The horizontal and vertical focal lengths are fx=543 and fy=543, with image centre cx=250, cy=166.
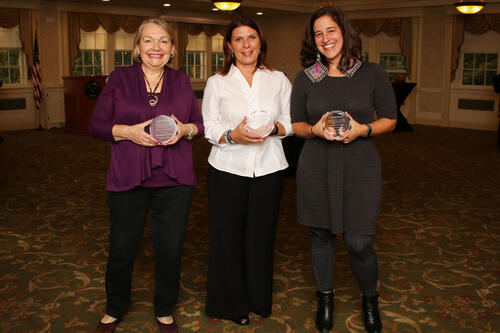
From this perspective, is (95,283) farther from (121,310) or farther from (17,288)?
(121,310)

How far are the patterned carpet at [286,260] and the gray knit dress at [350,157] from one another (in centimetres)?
68

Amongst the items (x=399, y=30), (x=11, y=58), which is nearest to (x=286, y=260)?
(x=11, y=58)

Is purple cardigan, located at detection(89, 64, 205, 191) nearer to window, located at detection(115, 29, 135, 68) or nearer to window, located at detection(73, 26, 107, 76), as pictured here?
window, located at detection(73, 26, 107, 76)

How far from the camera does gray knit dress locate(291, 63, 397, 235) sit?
2.61 m

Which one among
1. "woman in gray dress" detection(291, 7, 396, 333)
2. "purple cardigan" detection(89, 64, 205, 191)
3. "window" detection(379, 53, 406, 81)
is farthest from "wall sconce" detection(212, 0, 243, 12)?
"purple cardigan" detection(89, 64, 205, 191)

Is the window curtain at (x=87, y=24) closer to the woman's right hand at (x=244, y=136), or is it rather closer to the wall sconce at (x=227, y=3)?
the wall sconce at (x=227, y=3)

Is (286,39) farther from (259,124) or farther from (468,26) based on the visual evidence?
(259,124)

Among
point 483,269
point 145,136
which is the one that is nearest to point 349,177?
point 145,136

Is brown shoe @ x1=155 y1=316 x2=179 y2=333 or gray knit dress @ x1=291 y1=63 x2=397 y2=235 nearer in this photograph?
gray knit dress @ x1=291 y1=63 x2=397 y2=235

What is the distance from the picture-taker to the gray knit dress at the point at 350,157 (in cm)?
261

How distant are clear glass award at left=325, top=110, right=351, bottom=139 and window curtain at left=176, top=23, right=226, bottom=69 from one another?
11873 mm

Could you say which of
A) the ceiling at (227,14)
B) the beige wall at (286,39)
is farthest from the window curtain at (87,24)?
the beige wall at (286,39)

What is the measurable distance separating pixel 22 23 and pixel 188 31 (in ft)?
14.2

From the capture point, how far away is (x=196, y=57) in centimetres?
1463
